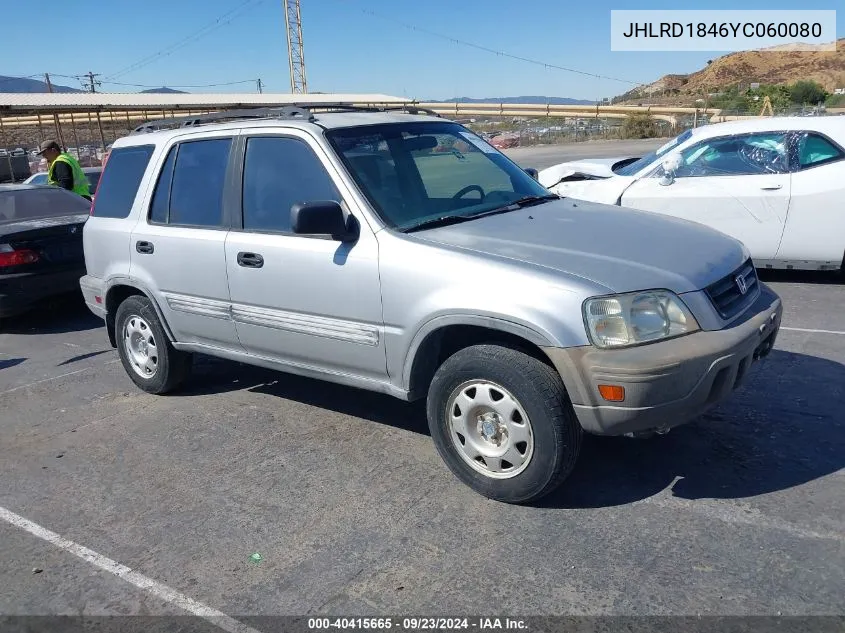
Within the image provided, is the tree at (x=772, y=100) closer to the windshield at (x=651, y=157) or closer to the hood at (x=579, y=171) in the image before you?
the hood at (x=579, y=171)

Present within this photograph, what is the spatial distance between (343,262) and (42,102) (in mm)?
26586

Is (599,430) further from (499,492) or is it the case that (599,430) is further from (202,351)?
(202,351)

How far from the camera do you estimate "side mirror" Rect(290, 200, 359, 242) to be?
376cm

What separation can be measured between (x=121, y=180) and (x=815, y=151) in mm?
6356

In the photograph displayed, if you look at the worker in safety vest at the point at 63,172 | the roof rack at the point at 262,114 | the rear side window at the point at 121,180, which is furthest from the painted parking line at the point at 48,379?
the worker in safety vest at the point at 63,172

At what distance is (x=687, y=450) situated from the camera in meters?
4.09

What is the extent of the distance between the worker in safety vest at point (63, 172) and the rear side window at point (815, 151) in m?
8.52

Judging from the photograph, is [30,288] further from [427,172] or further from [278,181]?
[427,172]

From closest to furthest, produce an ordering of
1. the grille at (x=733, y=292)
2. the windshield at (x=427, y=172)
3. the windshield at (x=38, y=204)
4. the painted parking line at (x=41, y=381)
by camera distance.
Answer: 1. the grille at (x=733, y=292)
2. the windshield at (x=427, y=172)
3. the painted parking line at (x=41, y=381)
4. the windshield at (x=38, y=204)

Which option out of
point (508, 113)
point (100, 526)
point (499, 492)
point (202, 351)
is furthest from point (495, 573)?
point (508, 113)

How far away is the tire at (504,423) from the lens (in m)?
3.36

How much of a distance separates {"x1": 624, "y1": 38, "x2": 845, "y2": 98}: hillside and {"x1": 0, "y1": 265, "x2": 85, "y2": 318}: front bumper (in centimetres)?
8558

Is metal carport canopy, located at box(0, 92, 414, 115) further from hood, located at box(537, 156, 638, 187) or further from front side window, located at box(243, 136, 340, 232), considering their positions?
front side window, located at box(243, 136, 340, 232)

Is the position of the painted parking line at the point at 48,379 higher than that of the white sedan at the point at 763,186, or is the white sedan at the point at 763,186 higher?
the white sedan at the point at 763,186
